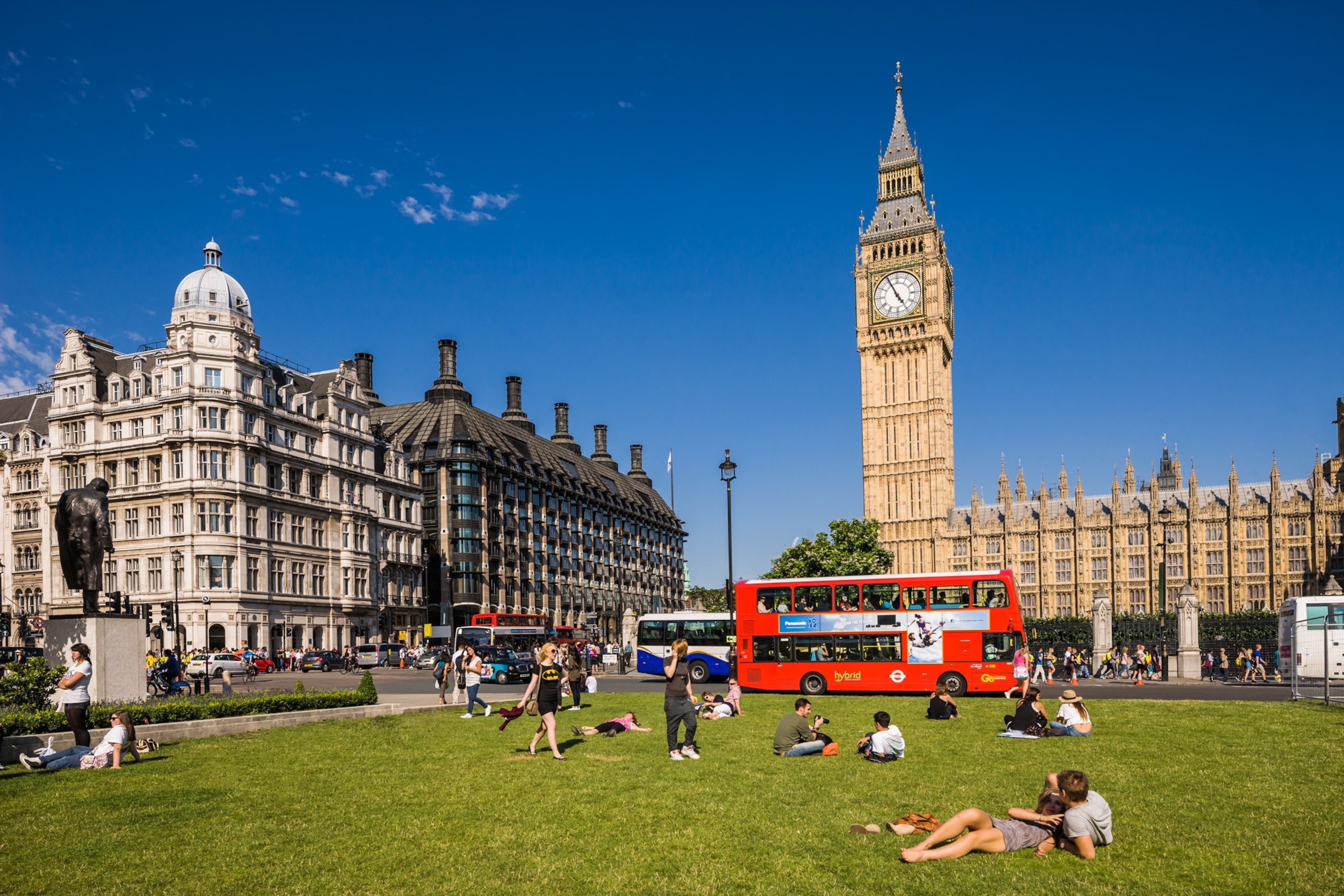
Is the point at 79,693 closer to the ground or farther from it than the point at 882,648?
farther from it

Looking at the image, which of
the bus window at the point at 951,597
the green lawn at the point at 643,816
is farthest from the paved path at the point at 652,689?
the green lawn at the point at 643,816

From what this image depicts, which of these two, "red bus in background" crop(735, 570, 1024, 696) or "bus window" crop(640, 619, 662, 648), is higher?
"red bus in background" crop(735, 570, 1024, 696)

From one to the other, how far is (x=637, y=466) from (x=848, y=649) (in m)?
123

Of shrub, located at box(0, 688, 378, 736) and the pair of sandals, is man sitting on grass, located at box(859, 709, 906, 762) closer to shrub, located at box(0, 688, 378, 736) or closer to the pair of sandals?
the pair of sandals

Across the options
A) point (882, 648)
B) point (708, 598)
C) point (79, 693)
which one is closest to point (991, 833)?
point (79, 693)

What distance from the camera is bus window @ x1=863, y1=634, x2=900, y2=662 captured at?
110 ft

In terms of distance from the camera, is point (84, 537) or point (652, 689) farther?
point (652, 689)

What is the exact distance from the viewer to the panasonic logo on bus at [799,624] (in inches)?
1351

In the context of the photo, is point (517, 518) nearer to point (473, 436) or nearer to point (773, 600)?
point (473, 436)

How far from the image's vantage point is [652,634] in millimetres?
46750

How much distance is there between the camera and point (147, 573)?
64625 millimetres

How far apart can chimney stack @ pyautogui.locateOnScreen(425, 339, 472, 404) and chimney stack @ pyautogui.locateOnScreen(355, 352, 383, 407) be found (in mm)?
5458

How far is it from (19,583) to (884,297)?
8915cm

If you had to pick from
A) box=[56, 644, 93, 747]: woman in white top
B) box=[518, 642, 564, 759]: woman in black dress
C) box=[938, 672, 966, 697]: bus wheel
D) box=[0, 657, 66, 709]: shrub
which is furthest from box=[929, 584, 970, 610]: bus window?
box=[0, 657, 66, 709]: shrub
